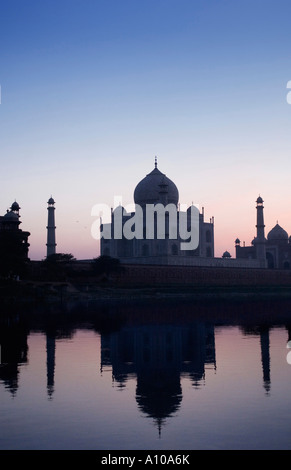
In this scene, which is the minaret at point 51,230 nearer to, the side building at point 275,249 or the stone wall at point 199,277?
the stone wall at point 199,277

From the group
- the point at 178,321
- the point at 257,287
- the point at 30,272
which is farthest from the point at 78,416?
the point at 257,287

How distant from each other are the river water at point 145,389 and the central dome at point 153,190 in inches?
1560

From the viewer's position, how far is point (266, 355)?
1589cm

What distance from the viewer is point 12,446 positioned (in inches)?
311

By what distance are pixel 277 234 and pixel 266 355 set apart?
62857 mm

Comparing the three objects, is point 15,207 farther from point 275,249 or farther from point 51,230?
point 275,249

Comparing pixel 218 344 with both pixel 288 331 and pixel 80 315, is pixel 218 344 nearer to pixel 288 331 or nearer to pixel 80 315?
pixel 288 331

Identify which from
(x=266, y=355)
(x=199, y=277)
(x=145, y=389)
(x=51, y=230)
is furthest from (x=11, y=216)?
(x=145, y=389)

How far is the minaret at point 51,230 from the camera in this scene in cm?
5728

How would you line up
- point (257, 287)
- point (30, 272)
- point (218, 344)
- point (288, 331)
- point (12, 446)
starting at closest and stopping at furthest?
point (12, 446), point (218, 344), point (288, 331), point (30, 272), point (257, 287)

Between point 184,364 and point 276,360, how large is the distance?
7.69ft

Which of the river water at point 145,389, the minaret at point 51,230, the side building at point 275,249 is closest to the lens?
the river water at point 145,389

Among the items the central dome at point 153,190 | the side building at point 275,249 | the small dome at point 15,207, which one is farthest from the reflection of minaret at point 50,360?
the side building at point 275,249

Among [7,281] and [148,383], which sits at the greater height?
[7,281]
